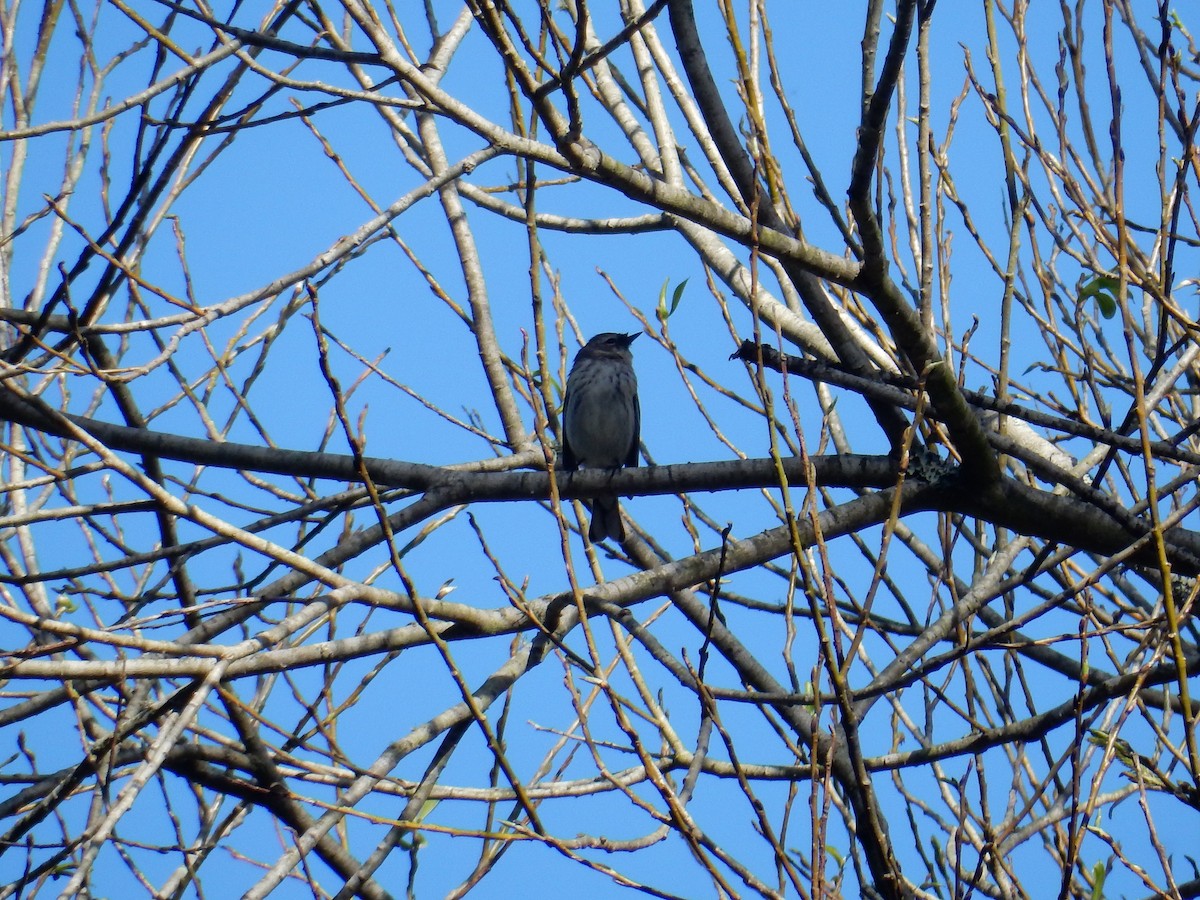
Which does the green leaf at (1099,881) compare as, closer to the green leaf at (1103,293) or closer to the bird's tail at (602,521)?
the green leaf at (1103,293)

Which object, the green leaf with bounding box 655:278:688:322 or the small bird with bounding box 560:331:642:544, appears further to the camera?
the small bird with bounding box 560:331:642:544

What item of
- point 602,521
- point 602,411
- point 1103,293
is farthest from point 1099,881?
point 602,411

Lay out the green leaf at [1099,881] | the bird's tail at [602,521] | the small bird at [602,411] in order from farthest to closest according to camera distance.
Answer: the small bird at [602,411] → the bird's tail at [602,521] → the green leaf at [1099,881]

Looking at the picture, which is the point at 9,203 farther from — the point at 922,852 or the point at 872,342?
the point at 922,852

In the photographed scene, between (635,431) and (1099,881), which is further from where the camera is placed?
(635,431)

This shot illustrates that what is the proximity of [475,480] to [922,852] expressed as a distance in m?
1.69

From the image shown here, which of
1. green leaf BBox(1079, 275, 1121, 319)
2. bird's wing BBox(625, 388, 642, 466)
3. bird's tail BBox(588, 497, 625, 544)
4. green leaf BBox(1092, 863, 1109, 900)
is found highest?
bird's wing BBox(625, 388, 642, 466)

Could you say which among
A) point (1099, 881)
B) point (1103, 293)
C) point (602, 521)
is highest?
point (602, 521)

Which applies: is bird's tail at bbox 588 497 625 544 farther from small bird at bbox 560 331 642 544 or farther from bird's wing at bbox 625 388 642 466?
bird's wing at bbox 625 388 642 466

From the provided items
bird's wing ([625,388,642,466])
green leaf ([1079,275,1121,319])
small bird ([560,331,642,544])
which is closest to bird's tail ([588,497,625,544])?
small bird ([560,331,642,544])

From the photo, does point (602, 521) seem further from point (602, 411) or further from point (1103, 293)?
point (1103, 293)

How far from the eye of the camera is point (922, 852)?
3352 mm

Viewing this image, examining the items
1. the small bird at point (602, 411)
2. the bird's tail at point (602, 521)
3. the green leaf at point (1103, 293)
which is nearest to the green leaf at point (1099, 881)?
the green leaf at point (1103, 293)

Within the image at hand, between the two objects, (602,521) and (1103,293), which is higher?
(602,521)
